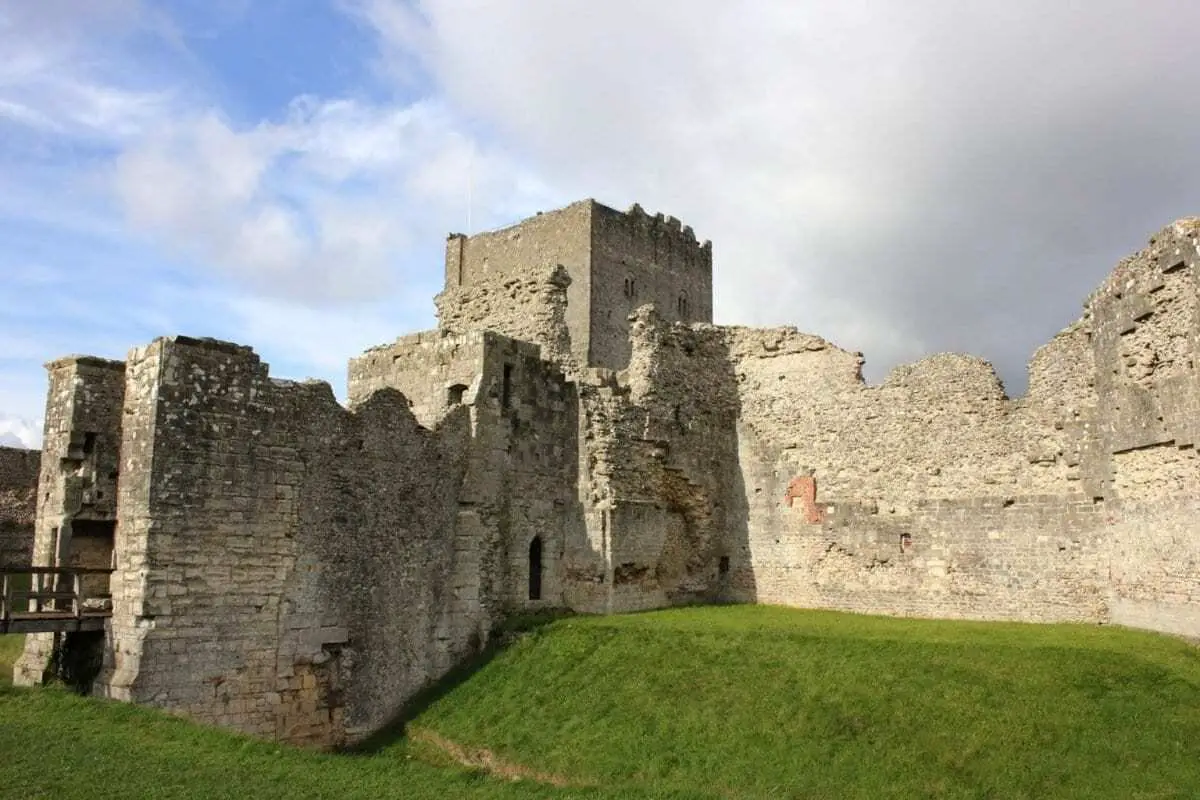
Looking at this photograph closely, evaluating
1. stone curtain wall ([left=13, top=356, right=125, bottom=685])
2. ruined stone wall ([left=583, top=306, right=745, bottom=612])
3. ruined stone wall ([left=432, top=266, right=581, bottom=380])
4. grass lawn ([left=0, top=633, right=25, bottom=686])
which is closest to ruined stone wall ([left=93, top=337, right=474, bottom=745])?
stone curtain wall ([left=13, top=356, right=125, bottom=685])

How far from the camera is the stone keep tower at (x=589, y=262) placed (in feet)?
128

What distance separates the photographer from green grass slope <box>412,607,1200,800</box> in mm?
11070

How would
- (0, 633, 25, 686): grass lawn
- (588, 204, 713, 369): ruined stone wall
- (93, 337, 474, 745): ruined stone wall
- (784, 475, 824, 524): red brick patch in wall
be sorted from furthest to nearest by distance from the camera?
1. (588, 204, 713, 369): ruined stone wall
2. (784, 475, 824, 524): red brick patch in wall
3. (0, 633, 25, 686): grass lawn
4. (93, 337, 474, 745): ruined stone wall

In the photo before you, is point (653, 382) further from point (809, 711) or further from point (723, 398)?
point (809, 711)

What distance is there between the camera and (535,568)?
1895 cm

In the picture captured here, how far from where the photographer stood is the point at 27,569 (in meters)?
12.5

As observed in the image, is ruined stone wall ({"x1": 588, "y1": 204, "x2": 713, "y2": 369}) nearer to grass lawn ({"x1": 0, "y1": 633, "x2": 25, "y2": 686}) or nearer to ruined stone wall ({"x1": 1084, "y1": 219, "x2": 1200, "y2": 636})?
ruined stone wall ({"x1": 1084, "y1": 219, "x2": 1200, "y2": 636})

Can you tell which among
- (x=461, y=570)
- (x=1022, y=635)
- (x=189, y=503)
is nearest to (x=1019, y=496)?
(x=1022, y=635)

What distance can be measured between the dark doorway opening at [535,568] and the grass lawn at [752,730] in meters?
2.57

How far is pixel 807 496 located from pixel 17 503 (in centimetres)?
1866

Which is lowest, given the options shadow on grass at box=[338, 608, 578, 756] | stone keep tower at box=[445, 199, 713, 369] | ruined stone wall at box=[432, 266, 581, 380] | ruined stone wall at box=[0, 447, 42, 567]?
shadow on grass at box=[338, 608, 578, 756]

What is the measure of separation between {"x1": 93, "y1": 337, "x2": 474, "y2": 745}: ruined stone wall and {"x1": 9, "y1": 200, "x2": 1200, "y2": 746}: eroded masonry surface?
4 centimetres

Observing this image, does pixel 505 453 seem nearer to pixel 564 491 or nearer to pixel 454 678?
pixel 564 491

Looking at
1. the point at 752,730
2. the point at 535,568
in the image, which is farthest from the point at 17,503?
the point at 752,730
